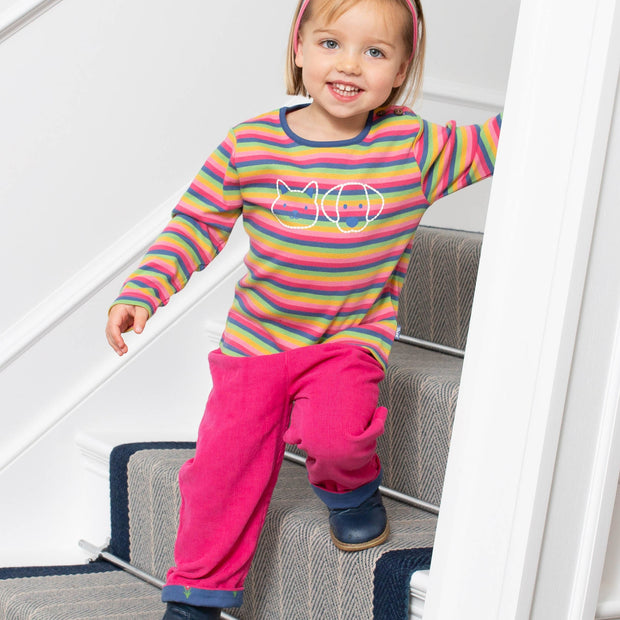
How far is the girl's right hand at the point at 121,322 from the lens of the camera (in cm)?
121

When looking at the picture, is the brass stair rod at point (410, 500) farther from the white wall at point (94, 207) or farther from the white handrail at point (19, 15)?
the white handrail at point (19, 15)

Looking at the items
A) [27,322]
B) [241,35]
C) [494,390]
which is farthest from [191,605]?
[241,35]

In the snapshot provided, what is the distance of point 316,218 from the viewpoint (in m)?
1.27

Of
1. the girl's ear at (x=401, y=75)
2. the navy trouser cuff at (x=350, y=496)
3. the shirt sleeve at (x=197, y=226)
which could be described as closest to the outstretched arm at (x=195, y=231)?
the shirt sleeve at (x=197, y=226)

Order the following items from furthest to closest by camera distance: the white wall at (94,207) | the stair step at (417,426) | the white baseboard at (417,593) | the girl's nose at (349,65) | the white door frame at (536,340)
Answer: the white wall at (94,207), the stair step at (417,426), the girl's nose at (349,65), the white baseboard at (417,593), the white door frame at (536,340)

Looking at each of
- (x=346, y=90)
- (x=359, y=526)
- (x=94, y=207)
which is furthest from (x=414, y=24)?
(x=94, y=207)

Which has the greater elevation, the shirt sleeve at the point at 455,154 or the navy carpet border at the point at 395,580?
the shirt sleeve at the point at 455,154

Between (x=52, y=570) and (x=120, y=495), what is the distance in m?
0.18

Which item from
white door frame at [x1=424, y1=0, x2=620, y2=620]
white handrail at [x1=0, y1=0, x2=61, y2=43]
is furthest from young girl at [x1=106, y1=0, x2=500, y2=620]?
white handrail at [x1=0, y1=0, x2=61, y2=43]

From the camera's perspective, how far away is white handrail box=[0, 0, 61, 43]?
5.42 feet

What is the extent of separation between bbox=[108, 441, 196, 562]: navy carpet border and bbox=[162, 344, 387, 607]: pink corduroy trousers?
406mm

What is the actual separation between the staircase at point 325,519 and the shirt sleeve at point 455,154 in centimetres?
32

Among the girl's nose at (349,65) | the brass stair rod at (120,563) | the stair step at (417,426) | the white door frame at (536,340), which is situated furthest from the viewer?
the brass stair rod at (120,563)

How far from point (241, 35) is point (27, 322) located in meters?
0.76
